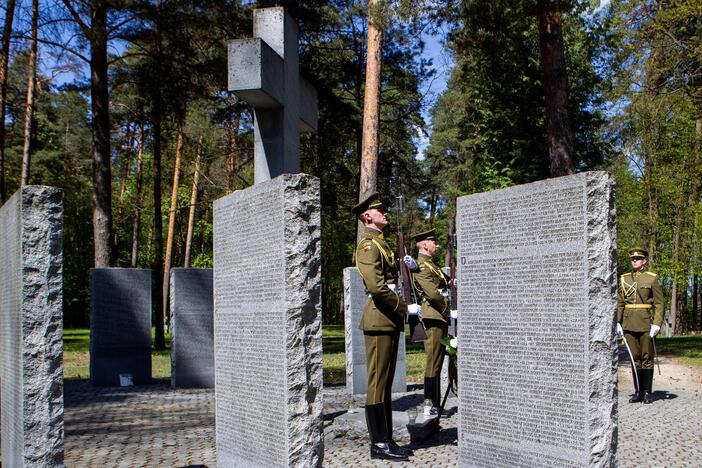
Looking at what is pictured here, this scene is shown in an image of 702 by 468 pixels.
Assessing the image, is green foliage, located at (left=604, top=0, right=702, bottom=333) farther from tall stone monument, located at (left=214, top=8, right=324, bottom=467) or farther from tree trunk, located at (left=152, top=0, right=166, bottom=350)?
tall stone monument, located at (left=214, top=8, right=324, bottom=467)

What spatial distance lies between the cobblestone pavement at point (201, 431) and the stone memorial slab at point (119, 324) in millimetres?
475

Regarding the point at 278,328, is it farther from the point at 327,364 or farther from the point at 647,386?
the point at 327,364

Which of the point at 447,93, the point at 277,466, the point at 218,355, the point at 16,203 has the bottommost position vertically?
the point at 277,466

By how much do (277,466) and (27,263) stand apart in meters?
2.17

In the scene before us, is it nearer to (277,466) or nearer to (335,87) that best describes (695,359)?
(335,87)

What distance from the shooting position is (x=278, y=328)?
450 centimetres

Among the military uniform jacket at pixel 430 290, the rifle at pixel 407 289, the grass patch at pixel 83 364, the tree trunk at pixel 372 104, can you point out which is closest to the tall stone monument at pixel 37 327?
the rifle at pixel 407 289

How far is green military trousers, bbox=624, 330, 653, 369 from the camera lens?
10.3 m

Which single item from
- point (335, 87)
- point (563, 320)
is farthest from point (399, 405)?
point (335, 87)

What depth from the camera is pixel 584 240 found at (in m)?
4.55

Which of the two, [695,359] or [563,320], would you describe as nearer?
[563,320]

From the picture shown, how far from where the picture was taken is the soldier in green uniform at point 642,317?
10.4 meters

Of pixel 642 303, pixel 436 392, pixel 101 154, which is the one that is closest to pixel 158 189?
pixel 101 154

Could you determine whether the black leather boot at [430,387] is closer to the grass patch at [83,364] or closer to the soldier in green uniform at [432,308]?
the soldier in green uniform at [432,308]
